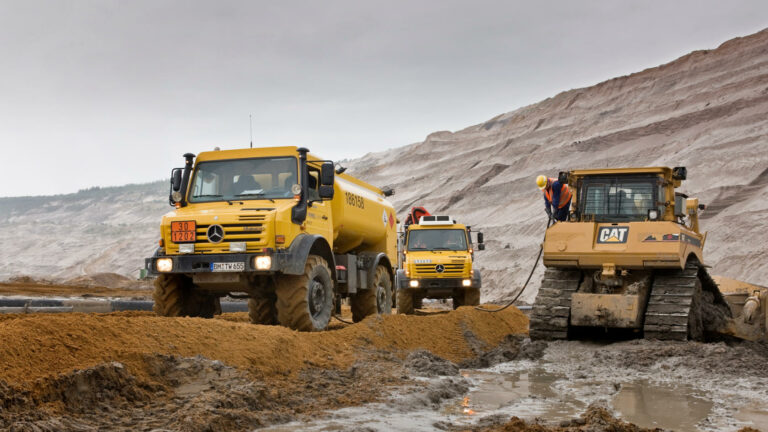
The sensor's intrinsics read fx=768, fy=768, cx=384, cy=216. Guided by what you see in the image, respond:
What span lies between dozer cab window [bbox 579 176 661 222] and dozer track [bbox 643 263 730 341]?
3.99 ft

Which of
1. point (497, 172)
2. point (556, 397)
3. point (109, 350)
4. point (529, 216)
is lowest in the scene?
point (556, 397)

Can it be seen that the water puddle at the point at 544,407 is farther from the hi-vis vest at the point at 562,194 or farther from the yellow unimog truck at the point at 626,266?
the hi-vis vest at the point at 562,194

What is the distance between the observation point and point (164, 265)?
11094 millimetres

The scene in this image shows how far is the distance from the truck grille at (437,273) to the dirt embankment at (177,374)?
9.53 metres

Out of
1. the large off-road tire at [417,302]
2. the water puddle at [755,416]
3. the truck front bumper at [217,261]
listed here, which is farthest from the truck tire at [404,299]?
the water puddle at [755,416]

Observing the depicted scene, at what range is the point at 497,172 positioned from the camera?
52531 millimetres

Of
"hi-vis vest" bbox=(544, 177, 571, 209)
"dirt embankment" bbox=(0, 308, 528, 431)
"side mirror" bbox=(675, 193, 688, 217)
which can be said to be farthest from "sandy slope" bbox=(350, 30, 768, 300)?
"dirt embankment" bbox=(0, 308, 528, 431)

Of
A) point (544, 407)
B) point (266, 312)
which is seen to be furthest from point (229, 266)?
point (544, 407)

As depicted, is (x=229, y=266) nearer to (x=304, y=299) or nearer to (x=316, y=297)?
(x=304, y=299)

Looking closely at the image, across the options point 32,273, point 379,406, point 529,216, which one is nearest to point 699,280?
point 379,406

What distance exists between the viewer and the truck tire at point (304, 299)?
1111 cm

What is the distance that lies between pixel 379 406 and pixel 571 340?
19.8ft

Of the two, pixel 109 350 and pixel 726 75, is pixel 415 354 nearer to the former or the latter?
pixel 109 350

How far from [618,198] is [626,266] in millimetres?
1649
